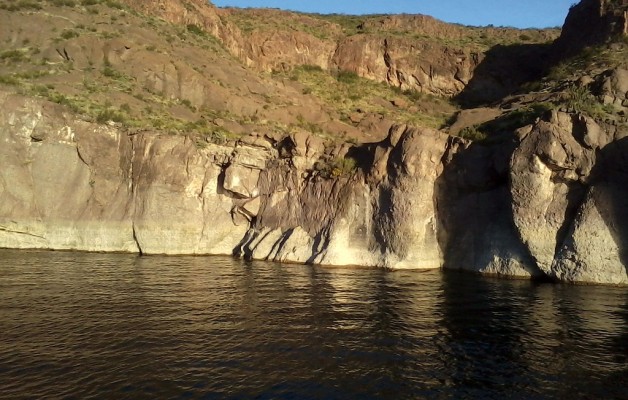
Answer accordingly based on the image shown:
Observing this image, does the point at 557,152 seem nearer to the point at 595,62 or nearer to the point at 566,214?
the point at 566,214

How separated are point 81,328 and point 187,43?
37507 millimetres

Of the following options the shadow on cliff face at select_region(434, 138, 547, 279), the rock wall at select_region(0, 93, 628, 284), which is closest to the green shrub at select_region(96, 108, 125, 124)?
the rock wall at select_region(0, 93, 628, 284)

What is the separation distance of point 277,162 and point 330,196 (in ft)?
15.0

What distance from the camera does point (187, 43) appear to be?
44.8 m

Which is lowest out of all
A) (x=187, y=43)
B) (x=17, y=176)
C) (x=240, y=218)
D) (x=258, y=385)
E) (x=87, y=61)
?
(x=258, y=385)

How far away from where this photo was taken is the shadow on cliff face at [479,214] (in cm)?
2180

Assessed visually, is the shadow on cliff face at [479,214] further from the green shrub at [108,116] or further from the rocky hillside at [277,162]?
the green shrub at [108,116]

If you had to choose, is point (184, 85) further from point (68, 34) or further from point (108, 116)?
point (68, 34)

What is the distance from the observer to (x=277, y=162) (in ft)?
96.5

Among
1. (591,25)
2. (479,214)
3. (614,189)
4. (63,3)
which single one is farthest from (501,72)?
(63,3)

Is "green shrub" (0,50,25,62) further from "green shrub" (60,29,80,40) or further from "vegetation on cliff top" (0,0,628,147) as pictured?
"green shrub" (60,29,80,40)

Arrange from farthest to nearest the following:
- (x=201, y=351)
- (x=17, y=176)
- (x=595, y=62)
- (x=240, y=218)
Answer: (x=595, y=62) < (x=240, y=218) < (x=17, y=176) < (x=201, y=351)

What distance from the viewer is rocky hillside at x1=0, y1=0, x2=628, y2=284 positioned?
21281 mm

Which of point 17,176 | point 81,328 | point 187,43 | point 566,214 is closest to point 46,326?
point 81,328
